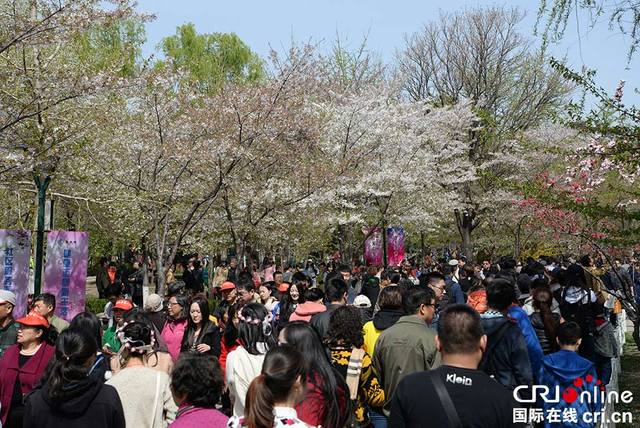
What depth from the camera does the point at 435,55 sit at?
109 ft

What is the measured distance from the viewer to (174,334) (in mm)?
7461

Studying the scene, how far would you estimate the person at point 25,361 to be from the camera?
486 centimetres

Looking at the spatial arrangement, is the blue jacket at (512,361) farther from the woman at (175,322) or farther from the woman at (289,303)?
the woman at (289,303)

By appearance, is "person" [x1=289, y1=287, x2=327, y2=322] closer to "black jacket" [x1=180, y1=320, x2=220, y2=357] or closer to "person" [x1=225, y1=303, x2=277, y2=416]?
"black jacket" [x1=180, y1=320, x2=220, y2=357]

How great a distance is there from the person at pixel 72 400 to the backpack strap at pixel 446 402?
1.83m

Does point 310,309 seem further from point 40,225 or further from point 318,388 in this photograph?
point 40,225

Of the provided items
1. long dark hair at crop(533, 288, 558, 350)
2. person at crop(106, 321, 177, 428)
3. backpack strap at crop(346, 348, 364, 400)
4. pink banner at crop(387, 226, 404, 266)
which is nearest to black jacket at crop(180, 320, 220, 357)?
backpack strap at crop(346, 348, 364, 400)

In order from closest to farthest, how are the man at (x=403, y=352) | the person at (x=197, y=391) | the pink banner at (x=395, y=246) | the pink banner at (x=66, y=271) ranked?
the person at (x=197, y=391)
the man at (x=403, y=352)
the pink banner at (x=66, y=271)
the pink banner at (x=395, y=246)

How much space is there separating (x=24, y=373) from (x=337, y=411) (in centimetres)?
248

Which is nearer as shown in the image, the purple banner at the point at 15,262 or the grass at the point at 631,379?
the grass at the point at 631,379

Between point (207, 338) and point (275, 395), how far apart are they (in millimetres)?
3778

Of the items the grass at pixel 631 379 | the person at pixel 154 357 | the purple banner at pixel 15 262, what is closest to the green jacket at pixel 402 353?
the person at pixel 154 357

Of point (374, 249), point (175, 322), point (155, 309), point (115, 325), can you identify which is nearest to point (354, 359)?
point (175, 322)

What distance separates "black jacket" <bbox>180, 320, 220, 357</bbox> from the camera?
7047 millimetres
